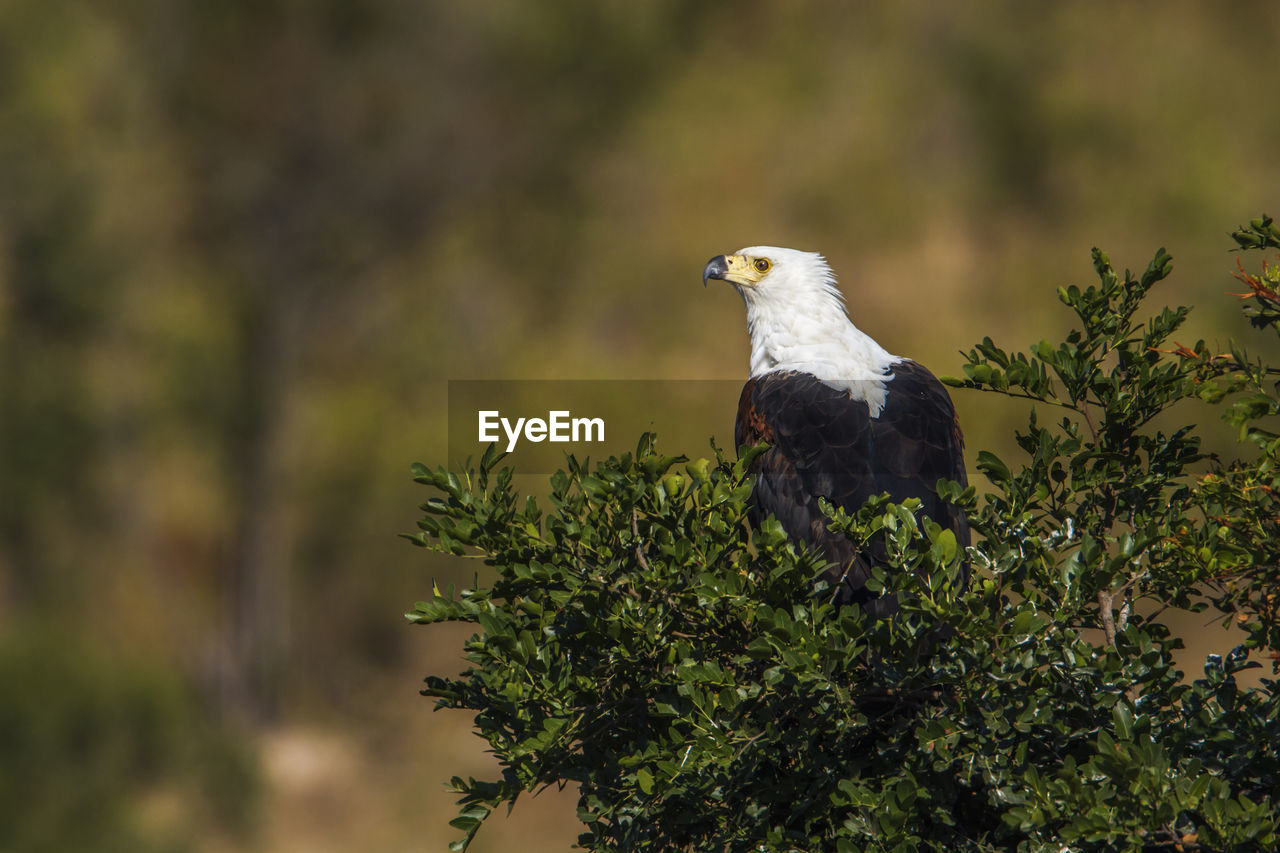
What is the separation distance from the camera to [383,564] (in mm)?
17016

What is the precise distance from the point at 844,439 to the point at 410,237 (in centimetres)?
1407

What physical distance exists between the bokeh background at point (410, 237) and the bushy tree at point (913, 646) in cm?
1111

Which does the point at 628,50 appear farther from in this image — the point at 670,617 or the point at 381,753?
the point at 670,617

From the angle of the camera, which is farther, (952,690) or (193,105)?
(193,105)

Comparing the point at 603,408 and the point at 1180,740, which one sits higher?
the point at 603,408

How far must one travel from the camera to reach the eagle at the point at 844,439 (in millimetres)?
4113

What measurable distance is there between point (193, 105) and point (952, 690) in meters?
16.2

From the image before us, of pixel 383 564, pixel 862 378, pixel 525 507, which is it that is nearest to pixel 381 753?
pixel 383 564

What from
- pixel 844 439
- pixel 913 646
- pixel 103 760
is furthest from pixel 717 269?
pixel 103 760

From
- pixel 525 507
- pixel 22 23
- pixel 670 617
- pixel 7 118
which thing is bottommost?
pixel 670 617

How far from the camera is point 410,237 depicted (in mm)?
17500

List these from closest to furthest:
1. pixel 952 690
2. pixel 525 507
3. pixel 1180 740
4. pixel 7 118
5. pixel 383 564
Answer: pixel 1180 740 < pixel 952 690 < pixel 525 507 < pixel 7 118 < pixel 383 564

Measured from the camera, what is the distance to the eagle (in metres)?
4.11

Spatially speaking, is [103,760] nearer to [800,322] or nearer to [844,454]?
[800,322]
